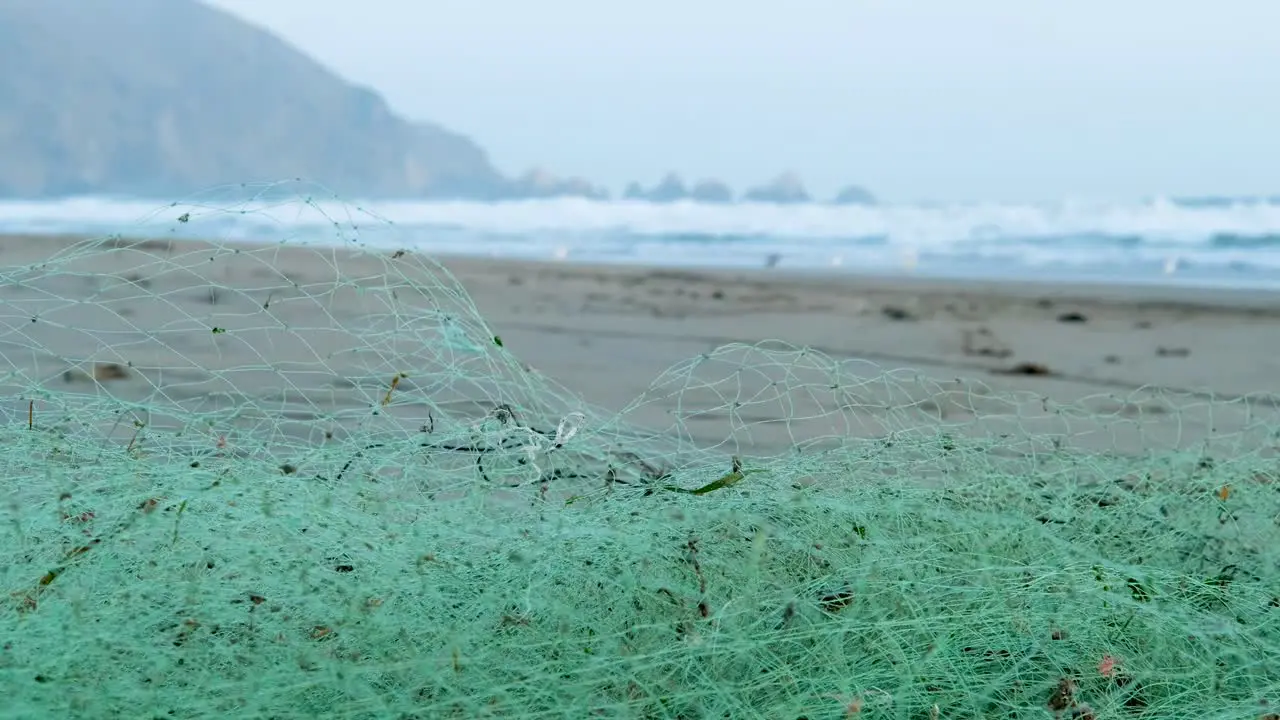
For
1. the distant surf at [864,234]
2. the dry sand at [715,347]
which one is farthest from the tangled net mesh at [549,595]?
the distant surf at [864,234]

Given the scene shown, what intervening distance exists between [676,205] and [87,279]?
16.9m

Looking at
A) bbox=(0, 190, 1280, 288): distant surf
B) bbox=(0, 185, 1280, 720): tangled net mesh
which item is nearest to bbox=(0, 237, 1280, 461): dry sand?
bbox=(0, 185, 1280, 720): tangled net mesh

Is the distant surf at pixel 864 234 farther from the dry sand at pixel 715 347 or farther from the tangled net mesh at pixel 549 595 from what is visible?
the tangled net mesh at pixel 549 595

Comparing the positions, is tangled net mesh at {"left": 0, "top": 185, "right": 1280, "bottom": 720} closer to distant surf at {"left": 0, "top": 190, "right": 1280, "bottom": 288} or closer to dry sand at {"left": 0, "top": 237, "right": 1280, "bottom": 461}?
dry sand at {"left": 0, "top": 237, "right": 1280, "bottom": 461}

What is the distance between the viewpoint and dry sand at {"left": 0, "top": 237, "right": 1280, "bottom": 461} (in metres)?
2.86

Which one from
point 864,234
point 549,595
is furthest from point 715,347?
point 864,234

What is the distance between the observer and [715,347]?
610 cm

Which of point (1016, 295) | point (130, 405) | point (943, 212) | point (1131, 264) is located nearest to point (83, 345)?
point (130, 405)

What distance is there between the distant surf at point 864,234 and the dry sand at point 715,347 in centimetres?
323

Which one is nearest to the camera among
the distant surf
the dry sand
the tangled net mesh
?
the tangled net mesh

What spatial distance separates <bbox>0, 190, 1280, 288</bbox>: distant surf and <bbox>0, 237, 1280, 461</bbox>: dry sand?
3.23 m

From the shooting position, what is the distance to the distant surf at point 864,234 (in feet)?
43.5

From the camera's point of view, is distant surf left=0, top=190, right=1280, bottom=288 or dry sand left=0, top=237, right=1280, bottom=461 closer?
dry sand left=0, top=237, right=1280, bottom=461

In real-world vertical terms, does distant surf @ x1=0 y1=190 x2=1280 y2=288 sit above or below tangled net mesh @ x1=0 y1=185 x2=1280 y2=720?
above
